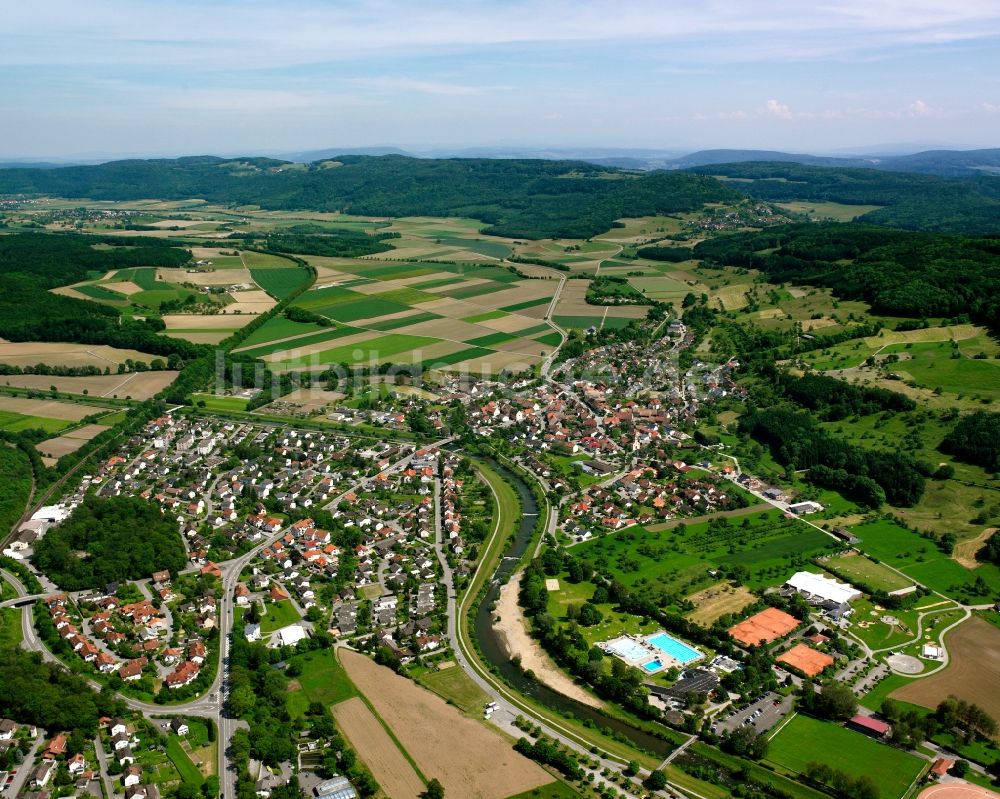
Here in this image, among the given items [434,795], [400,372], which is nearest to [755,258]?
[400,372]

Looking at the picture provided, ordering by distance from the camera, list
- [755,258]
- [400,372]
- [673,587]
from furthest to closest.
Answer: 1. [755,258]
2. [400,372]
3. [673,587]

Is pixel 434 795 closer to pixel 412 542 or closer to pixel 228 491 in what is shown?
pixel 412 542

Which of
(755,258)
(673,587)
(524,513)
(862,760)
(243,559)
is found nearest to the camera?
(862,760)

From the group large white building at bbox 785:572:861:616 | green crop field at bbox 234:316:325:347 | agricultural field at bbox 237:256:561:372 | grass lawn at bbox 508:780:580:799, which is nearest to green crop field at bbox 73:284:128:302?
green crop field at bbox 234:316:325:347

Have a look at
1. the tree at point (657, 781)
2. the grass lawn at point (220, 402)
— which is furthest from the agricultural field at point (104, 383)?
the tree at point (657, 781)

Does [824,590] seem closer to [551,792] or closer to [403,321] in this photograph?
[551,792]

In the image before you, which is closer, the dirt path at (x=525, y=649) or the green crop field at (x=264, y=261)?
the dirt path at (x=525, y=649)

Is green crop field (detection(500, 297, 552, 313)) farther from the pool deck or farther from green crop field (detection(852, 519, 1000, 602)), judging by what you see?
the pool deck

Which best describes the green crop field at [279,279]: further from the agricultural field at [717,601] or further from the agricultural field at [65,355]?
the agricultural field at [717,601]

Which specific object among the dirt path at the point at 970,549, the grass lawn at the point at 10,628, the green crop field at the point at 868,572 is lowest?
the grass lawn at the point at 10,628
